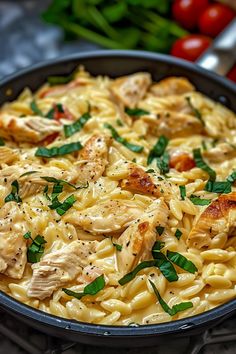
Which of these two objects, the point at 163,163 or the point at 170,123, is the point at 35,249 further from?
the point at 170,123

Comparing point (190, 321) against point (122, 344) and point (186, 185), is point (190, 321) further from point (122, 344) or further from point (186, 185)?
point (186, 185)

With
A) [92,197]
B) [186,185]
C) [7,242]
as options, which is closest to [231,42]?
[186,185]

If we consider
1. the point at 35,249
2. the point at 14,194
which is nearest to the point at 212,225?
the point at 35,249

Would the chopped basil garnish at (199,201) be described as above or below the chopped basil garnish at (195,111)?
below

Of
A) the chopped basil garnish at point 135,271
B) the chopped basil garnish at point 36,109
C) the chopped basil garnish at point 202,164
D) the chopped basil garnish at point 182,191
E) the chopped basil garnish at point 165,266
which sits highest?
the chopped basil garnish at point 202,164

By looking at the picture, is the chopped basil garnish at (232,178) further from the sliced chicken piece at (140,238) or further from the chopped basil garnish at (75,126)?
the chopped basil garnish at (75,126)

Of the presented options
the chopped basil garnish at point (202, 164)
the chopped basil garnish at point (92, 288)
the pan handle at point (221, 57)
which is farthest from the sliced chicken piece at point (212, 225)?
the pan handle at point (221, 57)

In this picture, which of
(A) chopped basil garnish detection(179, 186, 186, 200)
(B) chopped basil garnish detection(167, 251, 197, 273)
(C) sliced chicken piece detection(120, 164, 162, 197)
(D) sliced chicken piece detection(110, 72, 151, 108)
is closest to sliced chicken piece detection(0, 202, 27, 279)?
(C) sliced chicken piece detection(120, 164, 162, 197)
